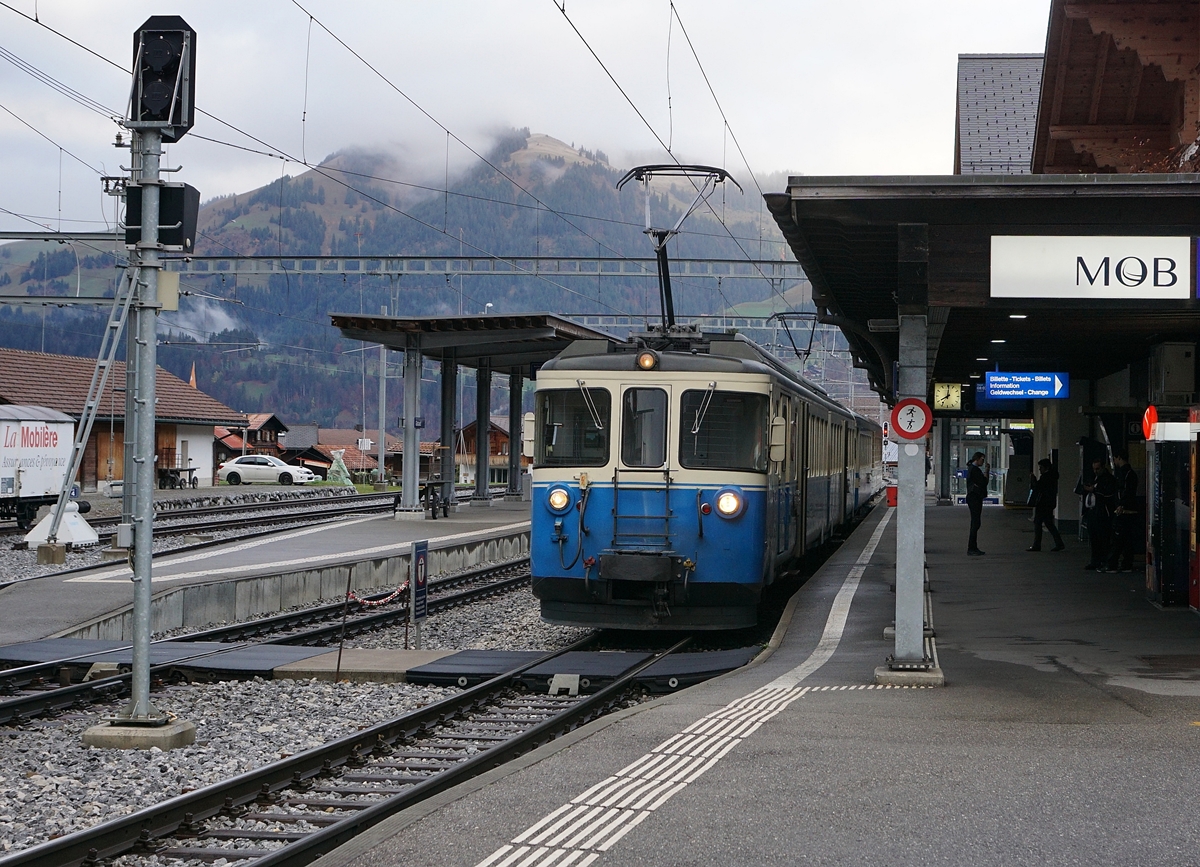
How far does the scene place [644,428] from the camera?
1206cm

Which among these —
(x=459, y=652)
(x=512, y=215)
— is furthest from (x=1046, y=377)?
(x=512, y=215)

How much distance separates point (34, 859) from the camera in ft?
17.8

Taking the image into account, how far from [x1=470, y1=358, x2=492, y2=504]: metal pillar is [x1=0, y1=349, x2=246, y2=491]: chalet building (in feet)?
47.4

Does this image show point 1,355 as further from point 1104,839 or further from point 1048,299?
point 1104,839

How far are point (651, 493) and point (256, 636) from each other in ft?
17.1

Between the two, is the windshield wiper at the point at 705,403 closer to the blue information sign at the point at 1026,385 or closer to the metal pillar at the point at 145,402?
the metal pillar at the point at 145,402

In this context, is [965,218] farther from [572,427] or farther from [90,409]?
[90,409]

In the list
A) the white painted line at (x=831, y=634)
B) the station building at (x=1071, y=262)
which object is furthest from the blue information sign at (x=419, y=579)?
the station building at (x=1071, y=262)

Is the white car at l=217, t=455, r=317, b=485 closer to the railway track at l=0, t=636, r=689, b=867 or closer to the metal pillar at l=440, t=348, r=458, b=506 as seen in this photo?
the metal pillar at l=440, t=348, r=458, b=506

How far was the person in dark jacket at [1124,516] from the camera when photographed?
15.8 meters

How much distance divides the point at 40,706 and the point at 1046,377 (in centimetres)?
1528

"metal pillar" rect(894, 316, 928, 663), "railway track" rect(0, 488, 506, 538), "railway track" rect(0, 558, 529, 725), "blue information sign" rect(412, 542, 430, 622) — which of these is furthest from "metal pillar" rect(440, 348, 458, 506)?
"metal pillar" rect(894, 316, 928, 663)

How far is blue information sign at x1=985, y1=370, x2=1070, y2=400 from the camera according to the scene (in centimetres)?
1981

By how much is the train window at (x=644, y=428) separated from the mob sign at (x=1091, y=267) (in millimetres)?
3686
